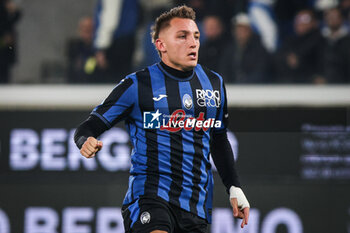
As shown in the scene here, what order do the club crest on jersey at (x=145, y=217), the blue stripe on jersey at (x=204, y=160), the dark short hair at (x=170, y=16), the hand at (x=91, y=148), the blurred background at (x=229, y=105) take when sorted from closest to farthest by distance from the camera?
the hand at (x=91, y=148)
the club crest on jersey at (x=145, y=217)
the blue stripe on jersey at (x=204, y=160)
the dark short hair at (x=170, y=16)
the blurred background at (x=229, y=105)

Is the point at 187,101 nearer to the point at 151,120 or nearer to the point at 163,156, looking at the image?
the point at 151,120

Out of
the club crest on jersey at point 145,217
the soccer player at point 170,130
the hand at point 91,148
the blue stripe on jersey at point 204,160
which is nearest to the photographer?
the hand at point 91,148

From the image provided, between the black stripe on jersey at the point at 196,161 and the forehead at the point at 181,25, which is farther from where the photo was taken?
the forehead at the point at 181,25

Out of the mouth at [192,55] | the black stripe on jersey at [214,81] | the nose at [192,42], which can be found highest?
the nose at [192,42]

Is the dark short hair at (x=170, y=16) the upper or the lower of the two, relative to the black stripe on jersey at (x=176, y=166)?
upper

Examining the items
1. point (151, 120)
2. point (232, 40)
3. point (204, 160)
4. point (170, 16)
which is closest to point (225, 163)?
point (204, 160)

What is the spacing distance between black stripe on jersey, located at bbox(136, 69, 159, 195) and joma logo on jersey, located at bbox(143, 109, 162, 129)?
2 cm

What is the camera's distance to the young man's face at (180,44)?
13.5ft

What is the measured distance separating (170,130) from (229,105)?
3.28 meters

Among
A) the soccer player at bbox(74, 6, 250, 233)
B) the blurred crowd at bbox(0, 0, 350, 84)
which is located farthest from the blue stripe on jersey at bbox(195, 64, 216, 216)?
the blurred crowd at bbox(0, 0, 350, 84)

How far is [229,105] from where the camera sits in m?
7.25

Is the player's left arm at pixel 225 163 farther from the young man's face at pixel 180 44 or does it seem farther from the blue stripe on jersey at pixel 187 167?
the young man's face at pixel 180 44

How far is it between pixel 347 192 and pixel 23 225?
131 inches

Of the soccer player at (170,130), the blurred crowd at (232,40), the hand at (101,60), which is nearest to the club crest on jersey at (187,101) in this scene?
the soccer player at (170,130)
